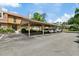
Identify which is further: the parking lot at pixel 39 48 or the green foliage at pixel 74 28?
the green foliage at pixel 74 28

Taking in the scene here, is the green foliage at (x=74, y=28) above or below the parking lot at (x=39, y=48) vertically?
below

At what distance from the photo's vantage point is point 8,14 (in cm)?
3503

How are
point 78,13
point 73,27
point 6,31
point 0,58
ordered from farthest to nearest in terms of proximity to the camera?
point 73,27 < point 78,13 < point 6,31 < point 0,58

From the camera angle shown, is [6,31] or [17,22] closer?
[6,31]

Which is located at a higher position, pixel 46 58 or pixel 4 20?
pixel 4 20

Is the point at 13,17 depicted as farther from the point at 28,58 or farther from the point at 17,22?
the point at 28,58

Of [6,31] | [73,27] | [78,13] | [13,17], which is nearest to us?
[6,31]

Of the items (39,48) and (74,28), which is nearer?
(39,48)

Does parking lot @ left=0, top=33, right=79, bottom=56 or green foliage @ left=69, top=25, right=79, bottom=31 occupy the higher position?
parking lot @ left=0, top=33, right=79, bottom=56

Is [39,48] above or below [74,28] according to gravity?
above

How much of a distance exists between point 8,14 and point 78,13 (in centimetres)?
1317

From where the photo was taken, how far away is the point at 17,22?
3806 cm

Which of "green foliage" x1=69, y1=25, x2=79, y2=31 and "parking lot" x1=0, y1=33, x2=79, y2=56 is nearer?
"parking lot" x1=0, y1=33, x2=79, y2=56

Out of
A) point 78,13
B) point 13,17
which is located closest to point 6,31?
point 13,17
